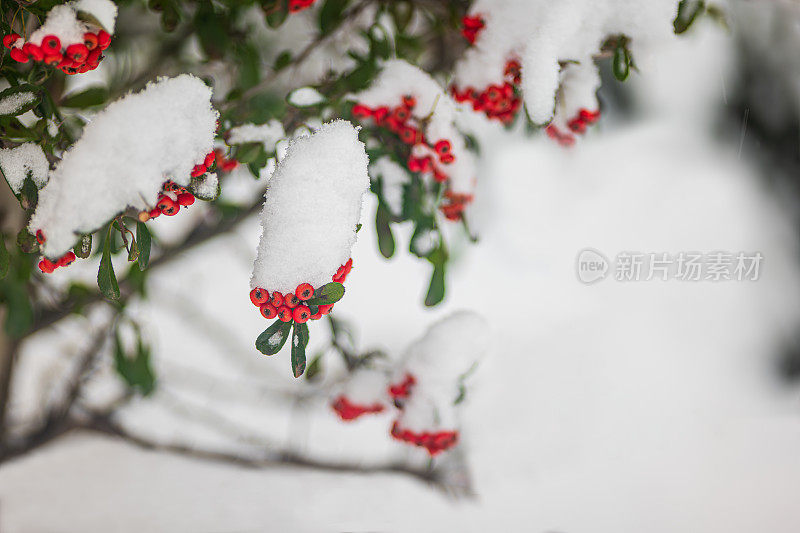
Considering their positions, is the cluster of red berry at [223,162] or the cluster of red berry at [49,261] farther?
the cluster of red berry at [223,162]

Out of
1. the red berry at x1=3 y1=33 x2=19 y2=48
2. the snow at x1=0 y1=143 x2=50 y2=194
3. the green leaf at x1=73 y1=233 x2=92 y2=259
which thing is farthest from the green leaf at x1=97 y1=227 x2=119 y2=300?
the red berry at x1=3 y1=33 x2=19 y2=48

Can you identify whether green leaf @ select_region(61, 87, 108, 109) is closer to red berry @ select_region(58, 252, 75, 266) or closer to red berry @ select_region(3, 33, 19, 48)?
red berry @ select_region(3, 33, 19, 48)

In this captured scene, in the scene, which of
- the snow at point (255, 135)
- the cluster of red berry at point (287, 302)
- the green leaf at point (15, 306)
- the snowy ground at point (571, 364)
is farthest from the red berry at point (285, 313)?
the snowy ground at point (571, 364)

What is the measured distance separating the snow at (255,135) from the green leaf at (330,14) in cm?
29

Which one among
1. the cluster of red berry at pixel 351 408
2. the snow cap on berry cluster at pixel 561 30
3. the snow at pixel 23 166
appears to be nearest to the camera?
the snow at pixel 23 166

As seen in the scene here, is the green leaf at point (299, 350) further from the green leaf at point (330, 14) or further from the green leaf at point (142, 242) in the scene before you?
the green leaf at point (330, 14)

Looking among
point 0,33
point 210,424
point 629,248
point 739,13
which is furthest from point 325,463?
point 739,13

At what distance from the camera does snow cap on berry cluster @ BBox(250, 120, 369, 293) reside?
477 millimetres

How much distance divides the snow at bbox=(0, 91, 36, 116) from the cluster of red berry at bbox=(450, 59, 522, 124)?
0.50 m

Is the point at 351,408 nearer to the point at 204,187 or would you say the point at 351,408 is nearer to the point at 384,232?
the point at 384,232

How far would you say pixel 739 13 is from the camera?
1371mm

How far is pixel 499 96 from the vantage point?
72 centimetres

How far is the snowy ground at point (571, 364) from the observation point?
119cm

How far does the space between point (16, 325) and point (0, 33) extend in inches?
19.9
